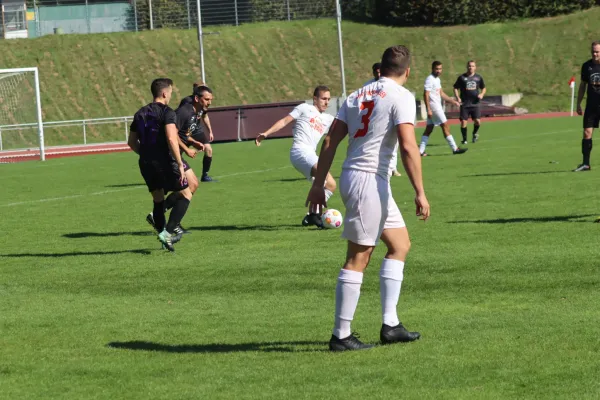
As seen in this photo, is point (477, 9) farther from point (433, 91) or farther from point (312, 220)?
point (312, 220)

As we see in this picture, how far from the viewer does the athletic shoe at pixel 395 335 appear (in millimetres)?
7180

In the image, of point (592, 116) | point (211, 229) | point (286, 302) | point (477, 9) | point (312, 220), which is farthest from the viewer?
point (477, 9)

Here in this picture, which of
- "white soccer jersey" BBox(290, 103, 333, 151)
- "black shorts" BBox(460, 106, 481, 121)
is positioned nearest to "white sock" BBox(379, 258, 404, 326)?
"white soccer jersey" BBox(290, 103, 333, 151)

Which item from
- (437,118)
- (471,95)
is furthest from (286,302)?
(471,95)

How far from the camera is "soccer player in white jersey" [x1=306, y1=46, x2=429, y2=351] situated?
6.98 metres

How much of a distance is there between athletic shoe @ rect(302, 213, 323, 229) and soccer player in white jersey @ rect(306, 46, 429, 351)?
6906 millimetres

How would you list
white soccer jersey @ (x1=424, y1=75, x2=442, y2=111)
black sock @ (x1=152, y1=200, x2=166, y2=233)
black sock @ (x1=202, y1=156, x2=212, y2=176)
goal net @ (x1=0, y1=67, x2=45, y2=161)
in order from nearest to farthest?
black sock @ (x1=152, y1=200, x2=166, y2=233), black sock @ (x1=202, y1=156, x2=212, y2=176), white soccer jersey @ (x1=424, y1=75, x2=442, y2=111), goal net @ (x1=0, y1=67, x2=45, y2=161)

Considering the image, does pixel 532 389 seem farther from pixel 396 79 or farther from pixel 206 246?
pixel 206 246

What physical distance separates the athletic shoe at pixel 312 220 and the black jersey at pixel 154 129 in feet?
8.28

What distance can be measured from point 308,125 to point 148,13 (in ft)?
176

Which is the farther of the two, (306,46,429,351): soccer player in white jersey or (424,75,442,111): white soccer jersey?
(424,75,442,111): white soccer jersey

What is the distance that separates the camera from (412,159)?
7.01 m

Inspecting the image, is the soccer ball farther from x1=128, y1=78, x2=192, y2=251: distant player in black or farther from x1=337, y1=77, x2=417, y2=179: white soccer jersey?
x1=337, y1=77, x2=417, y2=179: white soccer jersey

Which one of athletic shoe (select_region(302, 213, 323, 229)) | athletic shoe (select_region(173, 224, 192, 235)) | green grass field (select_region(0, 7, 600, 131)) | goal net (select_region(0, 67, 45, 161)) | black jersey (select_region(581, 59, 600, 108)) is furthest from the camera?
green grass field (select_region(0, 7, 600, 131))
